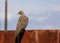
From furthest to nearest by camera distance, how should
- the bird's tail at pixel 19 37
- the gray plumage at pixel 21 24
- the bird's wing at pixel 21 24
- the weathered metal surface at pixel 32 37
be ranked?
1. the bird's wing at pixel 21 24
2. the gray plumage at pixel 21 24
3. the bird's tail at pixel 19 37
4. the weathered metal surface at pixel 32 37

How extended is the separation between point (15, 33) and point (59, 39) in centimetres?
108

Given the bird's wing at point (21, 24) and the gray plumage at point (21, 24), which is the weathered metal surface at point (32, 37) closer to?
the gray plumage at point (21, 24)

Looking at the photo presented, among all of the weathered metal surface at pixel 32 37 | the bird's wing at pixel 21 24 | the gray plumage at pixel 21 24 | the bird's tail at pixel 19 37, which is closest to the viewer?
the weathered metal surface at pixel 32 37

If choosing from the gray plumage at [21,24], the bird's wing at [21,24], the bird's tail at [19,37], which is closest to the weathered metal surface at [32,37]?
the bird's tail at [19,37]

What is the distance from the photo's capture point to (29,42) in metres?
4.52

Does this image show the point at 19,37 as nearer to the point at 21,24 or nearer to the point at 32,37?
the point at 32,37

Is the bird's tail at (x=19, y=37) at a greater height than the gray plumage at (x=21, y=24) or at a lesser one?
lesser

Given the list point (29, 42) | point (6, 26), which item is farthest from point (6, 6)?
point (29, 42)

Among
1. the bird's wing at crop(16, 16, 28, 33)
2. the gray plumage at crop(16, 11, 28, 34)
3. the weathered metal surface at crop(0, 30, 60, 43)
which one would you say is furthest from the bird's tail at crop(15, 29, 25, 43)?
the bird's wing at crop(16, 16, 28, 33)

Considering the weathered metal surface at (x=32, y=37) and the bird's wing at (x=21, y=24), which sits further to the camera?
the bird's wing at (x=21, y=24)

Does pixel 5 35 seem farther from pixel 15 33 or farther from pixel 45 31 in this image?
pixel 45 31

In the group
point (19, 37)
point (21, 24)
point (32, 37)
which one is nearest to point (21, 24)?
point (21, 24)

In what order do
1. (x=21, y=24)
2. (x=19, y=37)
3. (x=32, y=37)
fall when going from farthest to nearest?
1. (x=21, y=24)
2. (x=19, y=37)
3. (x=32, y=37)

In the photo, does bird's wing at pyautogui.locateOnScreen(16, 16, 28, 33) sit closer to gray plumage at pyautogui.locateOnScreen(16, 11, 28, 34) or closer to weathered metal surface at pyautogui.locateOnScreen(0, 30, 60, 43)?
gray plumage at pyautogui.locateOnScreen(16, 11, 28, 34)
